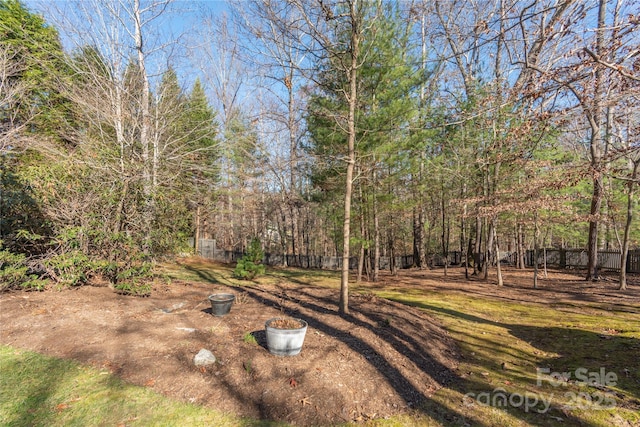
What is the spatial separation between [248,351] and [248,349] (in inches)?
2.5

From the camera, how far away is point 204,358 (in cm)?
343

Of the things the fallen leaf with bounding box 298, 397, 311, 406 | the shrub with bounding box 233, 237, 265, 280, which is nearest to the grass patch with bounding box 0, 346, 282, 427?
the fallen leaf with bounding box 298, 397, 311, 406

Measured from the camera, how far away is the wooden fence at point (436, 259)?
12.9 metres

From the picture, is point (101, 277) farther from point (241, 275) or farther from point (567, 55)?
point (567, 55)

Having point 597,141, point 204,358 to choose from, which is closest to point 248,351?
point 204,358

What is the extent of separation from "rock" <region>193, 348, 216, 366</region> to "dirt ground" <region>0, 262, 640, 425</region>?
0.24 feet

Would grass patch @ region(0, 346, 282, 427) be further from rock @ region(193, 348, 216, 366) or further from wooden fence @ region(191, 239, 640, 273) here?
wooden fence @ region(191, 239, 640, 273)

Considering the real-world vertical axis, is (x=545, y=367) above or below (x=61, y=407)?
below

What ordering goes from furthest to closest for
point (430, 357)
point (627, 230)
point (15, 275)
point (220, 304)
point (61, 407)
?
point (627, 230)
point (15, 275)
point (220, 304)
point (430, 357)
point (61, 407)

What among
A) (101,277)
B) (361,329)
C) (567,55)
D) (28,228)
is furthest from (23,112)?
(567,55)

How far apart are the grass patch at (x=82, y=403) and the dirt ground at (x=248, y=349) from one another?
5.1 inches

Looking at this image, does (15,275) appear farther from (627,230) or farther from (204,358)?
(627,230)

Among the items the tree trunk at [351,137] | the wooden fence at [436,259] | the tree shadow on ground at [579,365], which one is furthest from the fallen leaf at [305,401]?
the wooden fence at [436,259]

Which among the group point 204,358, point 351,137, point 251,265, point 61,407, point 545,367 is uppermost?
point 351,137
